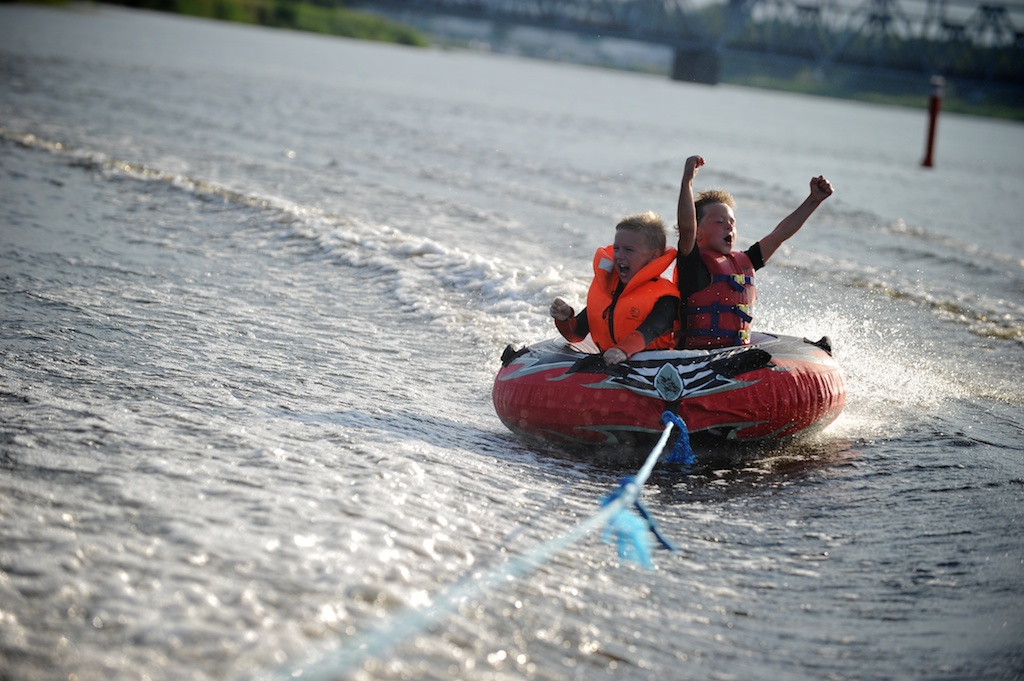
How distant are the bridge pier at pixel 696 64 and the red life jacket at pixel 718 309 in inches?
2788

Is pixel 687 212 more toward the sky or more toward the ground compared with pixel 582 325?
more toward the sky

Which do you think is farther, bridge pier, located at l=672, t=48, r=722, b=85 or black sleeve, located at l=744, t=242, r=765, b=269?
bridge pier, located at l=672, t=48, r=722, b=85

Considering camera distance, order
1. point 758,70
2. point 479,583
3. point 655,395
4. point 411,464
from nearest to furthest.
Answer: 1. point 479,583
2. point 411,464
3. point 655,395
4. point 758,70

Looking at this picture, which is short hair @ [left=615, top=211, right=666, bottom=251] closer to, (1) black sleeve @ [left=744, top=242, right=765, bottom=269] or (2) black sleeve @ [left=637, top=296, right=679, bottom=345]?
(2) black sleeve @ [left=637, top=296, right=679, bottom=345]

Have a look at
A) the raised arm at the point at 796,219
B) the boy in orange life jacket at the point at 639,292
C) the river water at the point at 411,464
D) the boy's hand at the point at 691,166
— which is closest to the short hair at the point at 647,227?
the boy in orange life jacket at the point at 639,292

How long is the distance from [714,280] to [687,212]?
41 cm

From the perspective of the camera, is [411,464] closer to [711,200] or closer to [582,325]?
[582,325]

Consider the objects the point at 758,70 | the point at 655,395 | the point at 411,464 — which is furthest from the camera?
the point at 758,70

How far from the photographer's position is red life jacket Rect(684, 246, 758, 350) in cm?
538

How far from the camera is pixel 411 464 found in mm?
4375

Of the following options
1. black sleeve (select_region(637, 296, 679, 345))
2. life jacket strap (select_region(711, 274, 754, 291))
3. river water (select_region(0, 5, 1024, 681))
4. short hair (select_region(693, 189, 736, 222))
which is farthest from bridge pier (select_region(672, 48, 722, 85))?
black sleeve (select_region(637, 296, 679, 345))

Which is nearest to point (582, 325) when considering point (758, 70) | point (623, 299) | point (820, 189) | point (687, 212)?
point (623, 299)

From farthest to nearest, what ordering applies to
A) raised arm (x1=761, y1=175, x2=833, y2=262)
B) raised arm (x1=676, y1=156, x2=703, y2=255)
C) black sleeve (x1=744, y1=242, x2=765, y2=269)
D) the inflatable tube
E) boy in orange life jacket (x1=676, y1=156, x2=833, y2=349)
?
black sleeve (x1=744, y1=242, x2=765, y2=269) < raised arm (x1=761, y1=175, x2=833, y2=262) < boy in orange life jacket (x1=676, y1=156, x2=833, y2=349) < raised arm (x1=676, y1=156, x2=703, y2=255) < the inflatable tube

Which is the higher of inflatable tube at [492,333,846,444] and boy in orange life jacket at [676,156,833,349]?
boy in orange life jacket at [676,156,833,349]
